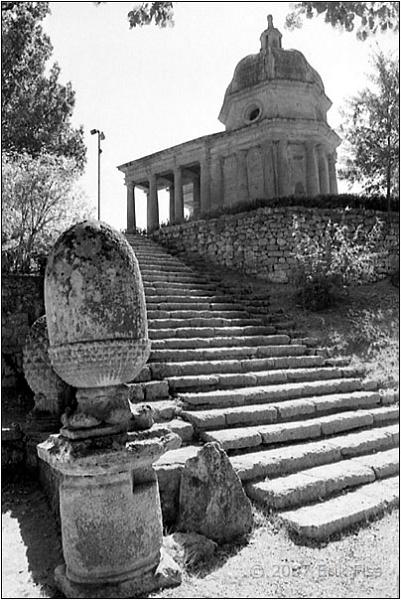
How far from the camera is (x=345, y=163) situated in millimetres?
19969

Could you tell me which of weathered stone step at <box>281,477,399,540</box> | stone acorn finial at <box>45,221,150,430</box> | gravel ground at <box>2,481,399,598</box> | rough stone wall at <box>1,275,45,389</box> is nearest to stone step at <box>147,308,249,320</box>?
rough stone wall at <box>1,275,45,389</box>

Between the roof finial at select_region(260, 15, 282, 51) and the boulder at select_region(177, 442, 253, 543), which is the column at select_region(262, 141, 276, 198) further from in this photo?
the boulder at select_region(177, 442, 253, 543)

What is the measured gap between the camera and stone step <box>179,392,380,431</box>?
18.8ft

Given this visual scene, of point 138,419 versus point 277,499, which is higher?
point 138,419

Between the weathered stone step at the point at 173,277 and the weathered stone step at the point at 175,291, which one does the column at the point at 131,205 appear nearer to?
the weathered stone step at the point at 173,277

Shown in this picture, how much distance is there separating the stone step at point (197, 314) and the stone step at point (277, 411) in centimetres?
331

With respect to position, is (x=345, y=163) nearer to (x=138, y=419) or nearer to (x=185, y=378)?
(x=185, y=378)

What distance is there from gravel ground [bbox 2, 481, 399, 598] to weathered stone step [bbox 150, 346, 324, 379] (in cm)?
280

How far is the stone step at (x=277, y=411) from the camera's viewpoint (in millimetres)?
5742

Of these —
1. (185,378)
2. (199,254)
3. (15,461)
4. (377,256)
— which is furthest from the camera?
(199,254)

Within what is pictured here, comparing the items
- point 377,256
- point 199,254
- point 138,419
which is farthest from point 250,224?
point 138,419

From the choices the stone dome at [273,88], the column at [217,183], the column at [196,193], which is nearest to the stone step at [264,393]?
the column at [217,183]

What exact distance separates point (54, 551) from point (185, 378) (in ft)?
10.6

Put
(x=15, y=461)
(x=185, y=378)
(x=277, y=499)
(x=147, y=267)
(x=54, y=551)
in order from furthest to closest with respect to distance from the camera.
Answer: (x=147, y=267) < (x=185, y=378) < (x=15, y=461) < (x=277, y=499) < (x=54, y=551)
